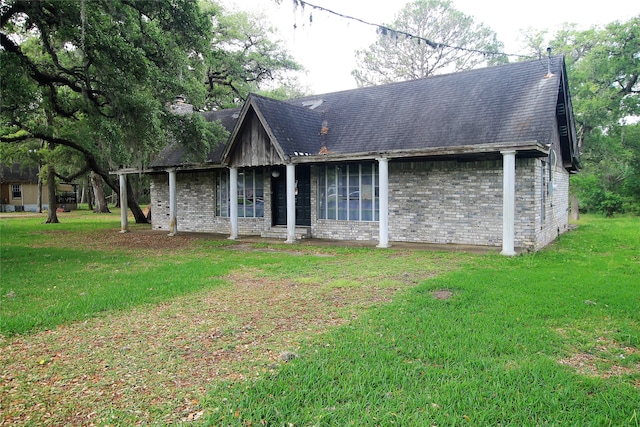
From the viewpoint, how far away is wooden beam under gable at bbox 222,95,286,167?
535 inches

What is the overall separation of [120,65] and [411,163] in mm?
8359

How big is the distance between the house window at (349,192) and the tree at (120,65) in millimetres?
4074

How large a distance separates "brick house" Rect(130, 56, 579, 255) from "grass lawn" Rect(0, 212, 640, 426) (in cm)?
322

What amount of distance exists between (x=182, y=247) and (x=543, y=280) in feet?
32.4

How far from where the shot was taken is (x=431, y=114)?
13.6 metres

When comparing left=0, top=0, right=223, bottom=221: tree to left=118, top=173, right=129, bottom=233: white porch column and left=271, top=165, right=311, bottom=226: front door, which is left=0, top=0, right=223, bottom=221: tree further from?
left=118, top=173, right=129, bottom=233: white porch column

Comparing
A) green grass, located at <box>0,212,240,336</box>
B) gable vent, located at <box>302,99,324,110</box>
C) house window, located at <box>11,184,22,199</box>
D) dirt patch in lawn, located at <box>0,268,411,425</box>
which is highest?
gable vent, located at <box>302,99,324,110</box>

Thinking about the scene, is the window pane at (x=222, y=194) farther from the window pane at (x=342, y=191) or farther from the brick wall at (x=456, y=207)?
the window pane at (x=342, y=191)

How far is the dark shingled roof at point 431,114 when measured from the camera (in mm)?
11719

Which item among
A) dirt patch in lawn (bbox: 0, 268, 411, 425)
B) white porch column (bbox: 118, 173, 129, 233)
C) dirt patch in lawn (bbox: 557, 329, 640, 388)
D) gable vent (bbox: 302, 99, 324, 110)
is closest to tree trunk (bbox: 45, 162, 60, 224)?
white porch column (bbox: 118, 173, 129, 233)

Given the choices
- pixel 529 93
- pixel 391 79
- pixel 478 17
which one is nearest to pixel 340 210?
pixel 529 93

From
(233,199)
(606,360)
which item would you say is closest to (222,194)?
(233,199)

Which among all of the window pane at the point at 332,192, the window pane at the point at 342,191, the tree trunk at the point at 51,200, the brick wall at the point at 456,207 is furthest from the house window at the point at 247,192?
the tree trunk at the point at 51,200

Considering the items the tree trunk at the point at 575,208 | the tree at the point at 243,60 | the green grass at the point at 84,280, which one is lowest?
the green grass at the point at 84,280
